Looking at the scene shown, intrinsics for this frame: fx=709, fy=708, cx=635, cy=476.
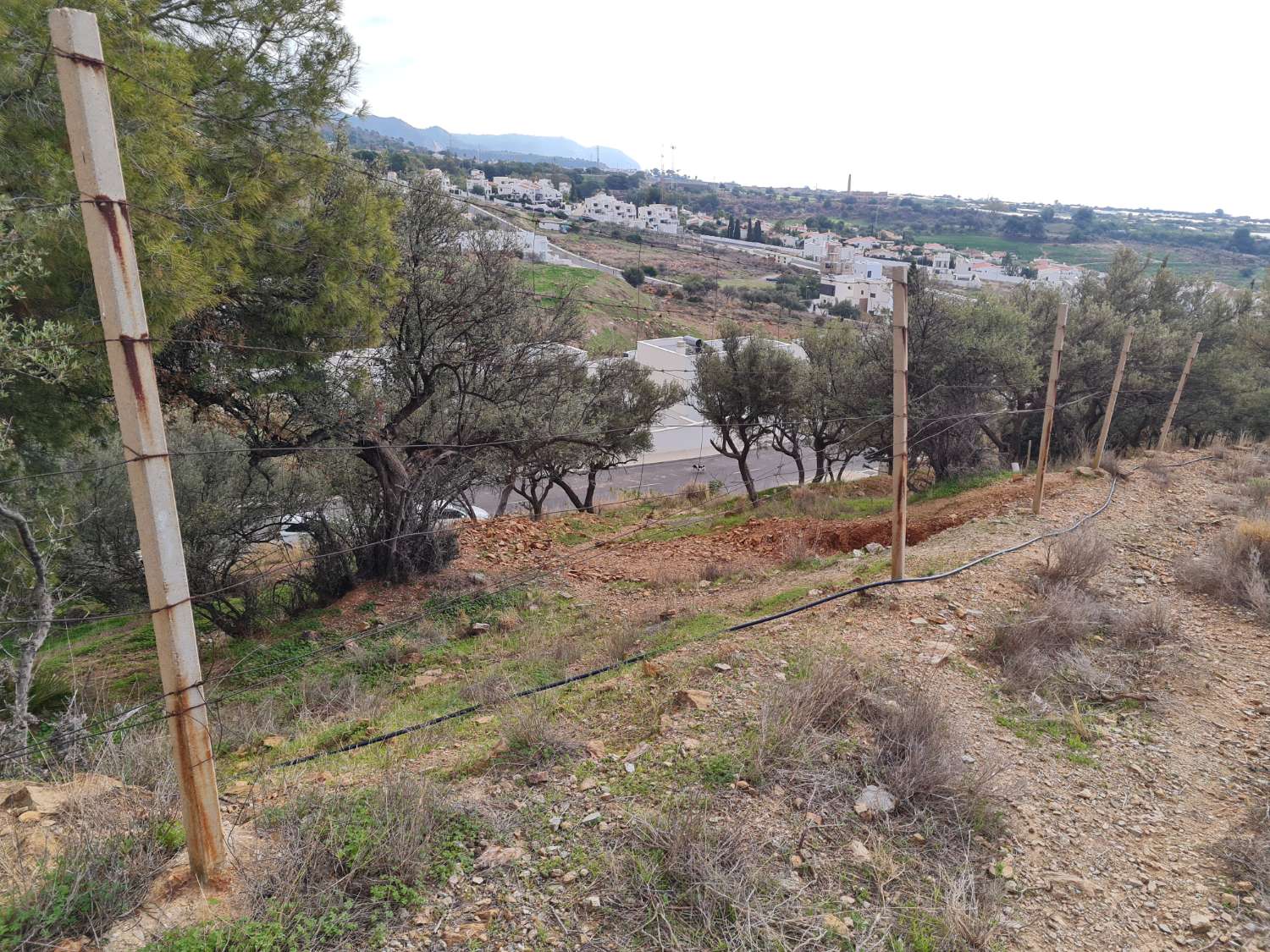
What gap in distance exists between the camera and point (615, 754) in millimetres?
4234

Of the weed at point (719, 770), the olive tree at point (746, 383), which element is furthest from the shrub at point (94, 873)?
the olive tree at point (746, 383)

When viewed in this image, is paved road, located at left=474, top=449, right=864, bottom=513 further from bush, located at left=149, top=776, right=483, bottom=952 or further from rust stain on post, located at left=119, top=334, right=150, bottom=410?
rust stain on post, located at left=119, top=334, right=150, bottom=410

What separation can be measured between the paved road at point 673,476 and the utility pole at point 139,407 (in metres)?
21.7

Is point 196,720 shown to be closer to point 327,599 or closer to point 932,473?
point 327,599

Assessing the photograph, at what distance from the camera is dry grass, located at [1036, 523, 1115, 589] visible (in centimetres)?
693

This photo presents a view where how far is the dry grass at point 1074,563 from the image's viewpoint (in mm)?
6926

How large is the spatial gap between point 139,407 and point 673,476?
2928 centimetres

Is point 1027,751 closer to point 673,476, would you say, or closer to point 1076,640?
point 1076,640

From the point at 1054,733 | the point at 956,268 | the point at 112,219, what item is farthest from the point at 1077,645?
the point at 956,268

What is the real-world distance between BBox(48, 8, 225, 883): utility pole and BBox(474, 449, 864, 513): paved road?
21.7 meters

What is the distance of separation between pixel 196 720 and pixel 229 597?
7.13m

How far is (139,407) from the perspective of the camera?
2.65 meters

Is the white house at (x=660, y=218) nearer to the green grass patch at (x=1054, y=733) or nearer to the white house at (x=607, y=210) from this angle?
the white house at (x=607, y=210)

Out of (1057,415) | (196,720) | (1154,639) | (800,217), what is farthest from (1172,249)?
(196,720)
